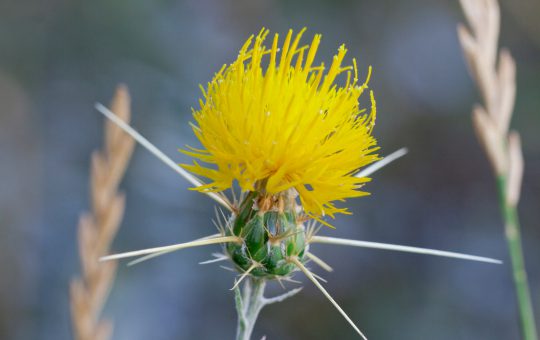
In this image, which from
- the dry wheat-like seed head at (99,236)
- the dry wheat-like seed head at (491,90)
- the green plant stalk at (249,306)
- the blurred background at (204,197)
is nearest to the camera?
the green plant stalk at (249,306)

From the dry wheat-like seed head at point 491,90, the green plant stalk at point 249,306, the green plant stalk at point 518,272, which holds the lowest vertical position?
the green plant stalk at point 249,306

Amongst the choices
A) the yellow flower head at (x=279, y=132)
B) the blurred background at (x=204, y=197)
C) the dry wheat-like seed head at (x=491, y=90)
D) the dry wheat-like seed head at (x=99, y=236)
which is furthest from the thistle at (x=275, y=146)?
the blurred background at (x=204, y=197)

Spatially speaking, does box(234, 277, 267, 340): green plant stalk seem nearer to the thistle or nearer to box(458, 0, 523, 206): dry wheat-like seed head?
the thistle

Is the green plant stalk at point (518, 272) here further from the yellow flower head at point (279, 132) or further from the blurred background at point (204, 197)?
the blurred background at point (204, 197)

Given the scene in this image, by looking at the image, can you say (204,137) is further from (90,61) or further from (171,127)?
(90,61)

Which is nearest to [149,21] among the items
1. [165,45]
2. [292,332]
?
[165,45]
